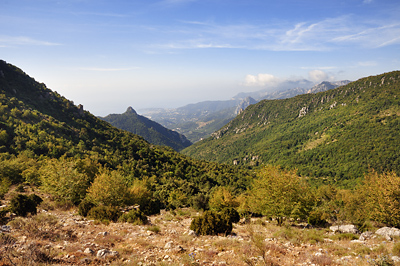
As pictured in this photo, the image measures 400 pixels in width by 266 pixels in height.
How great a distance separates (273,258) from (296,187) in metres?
13.1

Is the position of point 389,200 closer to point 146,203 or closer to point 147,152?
point 146,203

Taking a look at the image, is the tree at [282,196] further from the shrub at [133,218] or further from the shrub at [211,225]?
the shrub at [133,218]

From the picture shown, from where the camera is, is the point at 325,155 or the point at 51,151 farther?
the point at 325,155

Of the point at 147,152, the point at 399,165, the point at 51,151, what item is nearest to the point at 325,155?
the point at 399,165

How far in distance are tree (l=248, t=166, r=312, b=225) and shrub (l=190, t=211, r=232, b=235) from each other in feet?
22.7

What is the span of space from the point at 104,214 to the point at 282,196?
19.0m

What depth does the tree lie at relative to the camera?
65.2ft

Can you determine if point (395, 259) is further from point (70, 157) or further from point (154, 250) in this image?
point (70, 157)

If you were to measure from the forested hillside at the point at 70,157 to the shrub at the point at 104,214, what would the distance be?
4.48 metres

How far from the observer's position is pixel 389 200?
19.5 meters

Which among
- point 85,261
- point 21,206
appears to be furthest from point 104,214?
point 85,261

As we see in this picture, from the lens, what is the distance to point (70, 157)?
4794 centimetres

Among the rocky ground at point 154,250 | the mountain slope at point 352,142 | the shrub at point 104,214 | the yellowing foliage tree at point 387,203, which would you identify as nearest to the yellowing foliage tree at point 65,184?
the shrub at point 104,214

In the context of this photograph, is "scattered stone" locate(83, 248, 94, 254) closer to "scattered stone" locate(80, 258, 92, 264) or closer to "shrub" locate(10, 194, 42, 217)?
"scattered stone" locate(80, 258, 92, 264)
